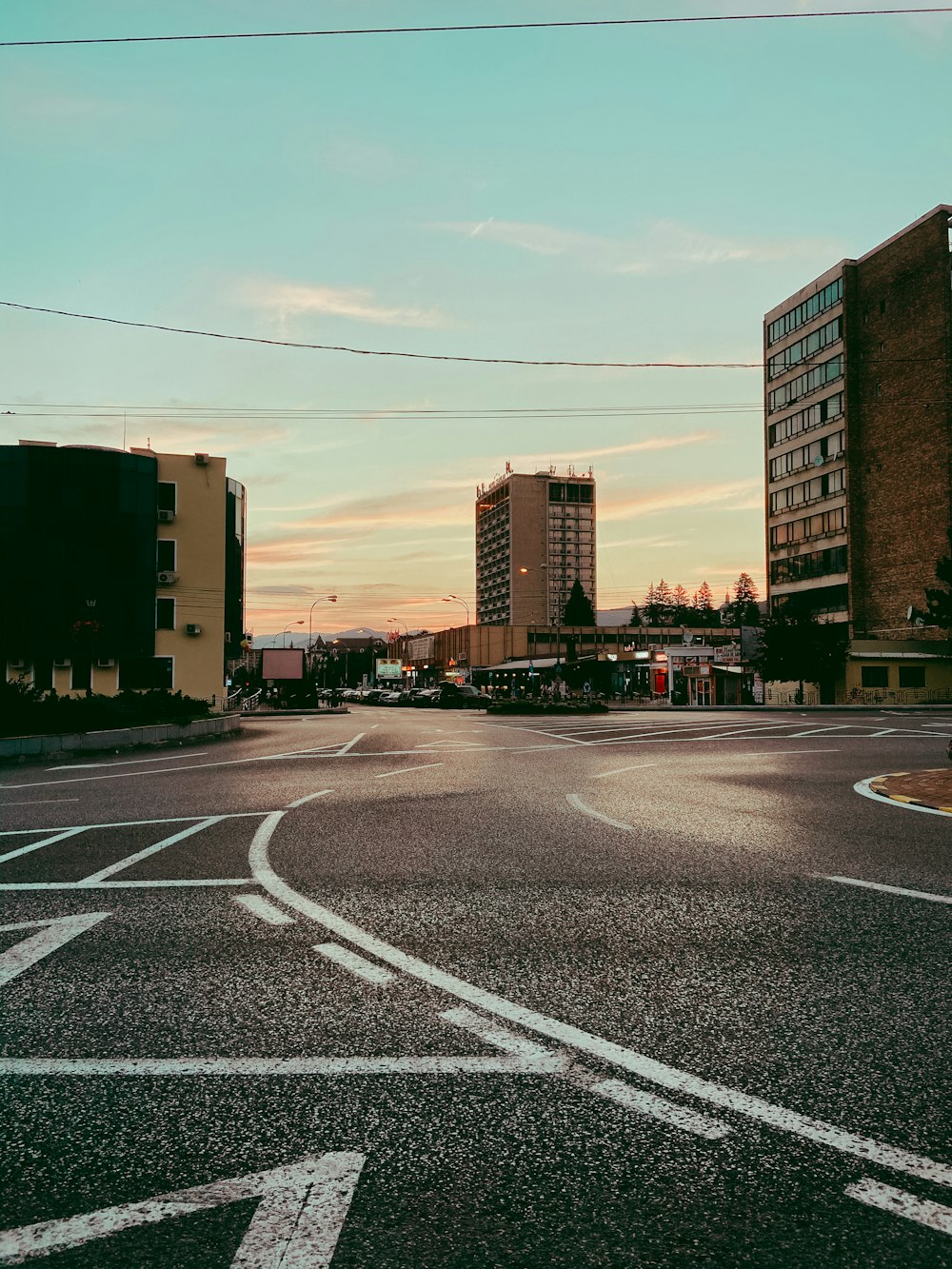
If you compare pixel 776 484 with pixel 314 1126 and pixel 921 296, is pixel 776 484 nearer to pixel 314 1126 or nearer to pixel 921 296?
pixel 921 296

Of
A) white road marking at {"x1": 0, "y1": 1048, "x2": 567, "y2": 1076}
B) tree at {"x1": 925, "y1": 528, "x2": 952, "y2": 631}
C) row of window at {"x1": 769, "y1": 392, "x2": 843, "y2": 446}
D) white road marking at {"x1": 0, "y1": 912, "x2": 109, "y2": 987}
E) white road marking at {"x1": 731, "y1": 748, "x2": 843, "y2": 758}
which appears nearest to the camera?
white road marking at {"x1": 0, "y1": 1048, "x2": 567, "y2": 1076}

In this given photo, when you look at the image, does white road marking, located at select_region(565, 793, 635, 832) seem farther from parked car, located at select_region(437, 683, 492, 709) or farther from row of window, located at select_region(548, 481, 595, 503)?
row of window, located at select_region(548, 481, 595, 503)

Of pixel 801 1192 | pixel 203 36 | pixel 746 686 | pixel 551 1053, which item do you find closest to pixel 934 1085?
pixel 801 1192

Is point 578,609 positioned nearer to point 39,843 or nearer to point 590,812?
point 590,812

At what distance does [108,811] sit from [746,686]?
5798cm

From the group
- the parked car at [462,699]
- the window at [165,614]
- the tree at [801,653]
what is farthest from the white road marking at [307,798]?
the tree at [801,653]

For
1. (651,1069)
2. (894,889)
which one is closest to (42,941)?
(651,1069)

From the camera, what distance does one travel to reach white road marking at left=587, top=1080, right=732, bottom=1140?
Result: 9.27 ft

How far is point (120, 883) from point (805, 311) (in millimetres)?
77335

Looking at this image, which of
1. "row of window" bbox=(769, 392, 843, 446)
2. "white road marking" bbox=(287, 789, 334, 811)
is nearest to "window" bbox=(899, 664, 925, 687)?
"row of window" bbox=(769, 392, 843, 446)

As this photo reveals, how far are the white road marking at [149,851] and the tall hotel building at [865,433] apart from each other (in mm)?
61648

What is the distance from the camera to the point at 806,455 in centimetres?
7188

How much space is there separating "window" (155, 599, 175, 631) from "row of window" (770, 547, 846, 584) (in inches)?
1915

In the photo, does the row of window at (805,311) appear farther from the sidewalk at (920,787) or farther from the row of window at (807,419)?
the sidewalk at (920,787)
